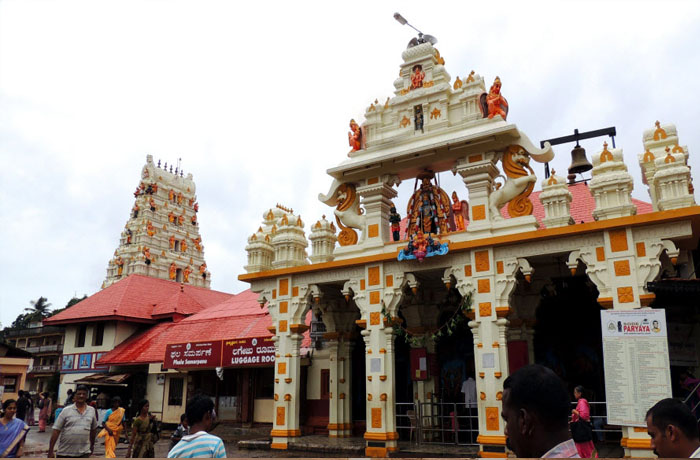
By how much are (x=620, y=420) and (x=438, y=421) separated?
6.15 meters

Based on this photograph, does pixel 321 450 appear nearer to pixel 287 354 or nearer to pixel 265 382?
pixel 287 354

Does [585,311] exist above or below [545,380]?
above

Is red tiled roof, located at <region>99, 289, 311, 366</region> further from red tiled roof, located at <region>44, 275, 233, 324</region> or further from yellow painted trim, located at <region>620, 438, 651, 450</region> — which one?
yellow painted trim, located at <region>620, 438, 651, 450</region>

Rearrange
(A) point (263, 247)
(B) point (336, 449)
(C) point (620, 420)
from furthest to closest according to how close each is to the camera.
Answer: (A) point (263, 247) < (B) point (336, 449) < (C) point (620, 420)

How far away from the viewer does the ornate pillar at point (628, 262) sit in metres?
11.5

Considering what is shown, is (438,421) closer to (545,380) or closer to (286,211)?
(286,211)

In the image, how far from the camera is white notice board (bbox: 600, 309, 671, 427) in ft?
35.5

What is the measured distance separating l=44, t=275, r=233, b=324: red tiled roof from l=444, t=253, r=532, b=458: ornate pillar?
65.3ft

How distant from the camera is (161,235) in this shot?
47938mm

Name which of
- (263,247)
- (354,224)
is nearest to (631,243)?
(354,224)

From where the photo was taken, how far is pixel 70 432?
7180 millimetres

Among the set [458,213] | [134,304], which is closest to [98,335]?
[134,304]

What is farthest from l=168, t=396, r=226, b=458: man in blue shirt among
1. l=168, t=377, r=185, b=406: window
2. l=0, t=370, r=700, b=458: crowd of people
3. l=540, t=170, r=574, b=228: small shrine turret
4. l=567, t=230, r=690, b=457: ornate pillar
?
l=168, t=377, r=185, b=406: window

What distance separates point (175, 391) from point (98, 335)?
688 cm
